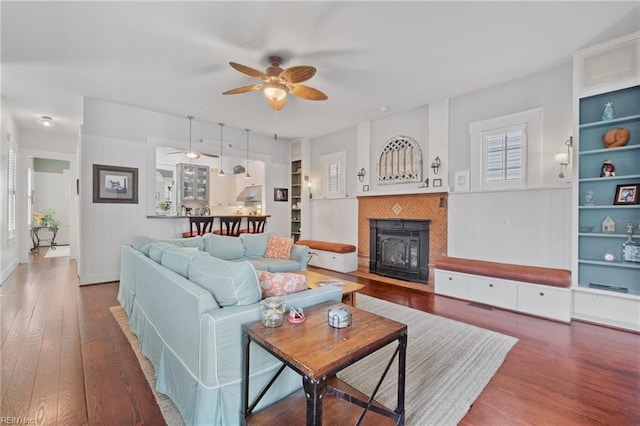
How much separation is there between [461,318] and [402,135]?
3.46m

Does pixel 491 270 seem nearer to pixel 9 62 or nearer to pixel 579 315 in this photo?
pixel 579 315

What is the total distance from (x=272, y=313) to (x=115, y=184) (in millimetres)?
5087

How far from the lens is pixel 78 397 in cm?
191

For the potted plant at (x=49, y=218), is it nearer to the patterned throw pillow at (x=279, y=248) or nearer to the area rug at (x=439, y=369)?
the patterned throw pillow at (x=279, y=248)

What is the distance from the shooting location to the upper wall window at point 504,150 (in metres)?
3.93

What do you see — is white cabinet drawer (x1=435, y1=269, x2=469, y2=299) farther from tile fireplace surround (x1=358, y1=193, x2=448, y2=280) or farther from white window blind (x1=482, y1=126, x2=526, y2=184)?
white window blind (x1=482, y1=126, x2=526, y2=184)

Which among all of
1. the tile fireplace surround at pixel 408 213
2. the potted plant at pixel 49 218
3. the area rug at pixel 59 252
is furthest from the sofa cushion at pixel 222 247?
the potted plant at pixel 49 218

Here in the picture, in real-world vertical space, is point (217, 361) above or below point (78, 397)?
above

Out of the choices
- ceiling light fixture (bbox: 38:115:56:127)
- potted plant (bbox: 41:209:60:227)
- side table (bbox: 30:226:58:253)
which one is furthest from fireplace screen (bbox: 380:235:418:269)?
potted plant (bbox: 41:209:60:227)

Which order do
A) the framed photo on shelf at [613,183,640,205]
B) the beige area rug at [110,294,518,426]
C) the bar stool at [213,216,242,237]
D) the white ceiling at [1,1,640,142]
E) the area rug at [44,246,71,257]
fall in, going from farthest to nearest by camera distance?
the area rug at [44,246,71,257] < the bar stool at [213,216,242,237] < the framed photo on shelf at [613,183,640,205] < the white ceiling at [1,1,640,142] < the beige area rug at [110,294,518,426]

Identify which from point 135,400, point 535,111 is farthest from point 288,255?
point 535,111

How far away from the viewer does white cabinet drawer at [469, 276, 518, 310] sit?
3617 mm

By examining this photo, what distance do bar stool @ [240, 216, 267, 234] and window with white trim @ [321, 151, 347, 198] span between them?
1.68m

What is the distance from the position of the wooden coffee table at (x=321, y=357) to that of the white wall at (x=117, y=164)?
15.8 feet
